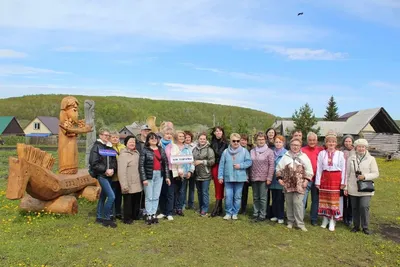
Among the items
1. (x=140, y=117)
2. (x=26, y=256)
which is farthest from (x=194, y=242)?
(x=140, y=117)

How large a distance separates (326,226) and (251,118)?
6437 centimetres

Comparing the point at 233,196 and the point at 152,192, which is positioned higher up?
the point at 152,192

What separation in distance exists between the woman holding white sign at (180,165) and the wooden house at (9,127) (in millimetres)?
45565

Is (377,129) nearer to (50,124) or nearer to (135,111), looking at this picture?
(50,124)

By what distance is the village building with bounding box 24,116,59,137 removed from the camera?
4503cm

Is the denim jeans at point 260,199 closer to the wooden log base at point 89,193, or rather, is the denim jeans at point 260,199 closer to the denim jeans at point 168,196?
the denim jeans at point 168,196

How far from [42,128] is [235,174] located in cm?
4444

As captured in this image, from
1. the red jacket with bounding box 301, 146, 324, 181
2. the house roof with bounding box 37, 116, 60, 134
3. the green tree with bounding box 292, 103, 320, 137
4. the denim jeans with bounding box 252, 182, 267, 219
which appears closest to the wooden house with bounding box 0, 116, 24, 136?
the house roof with bounding box 37, 116, 60, 134

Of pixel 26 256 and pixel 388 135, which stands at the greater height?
pixel 388 135

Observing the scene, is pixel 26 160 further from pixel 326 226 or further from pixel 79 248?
pixel 326 226

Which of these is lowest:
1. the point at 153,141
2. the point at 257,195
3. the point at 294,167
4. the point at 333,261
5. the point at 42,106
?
the point at 333,261

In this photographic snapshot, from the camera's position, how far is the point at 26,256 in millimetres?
4812

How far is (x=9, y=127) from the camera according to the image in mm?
46094

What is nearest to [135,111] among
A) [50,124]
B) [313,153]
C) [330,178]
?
[50,124]
